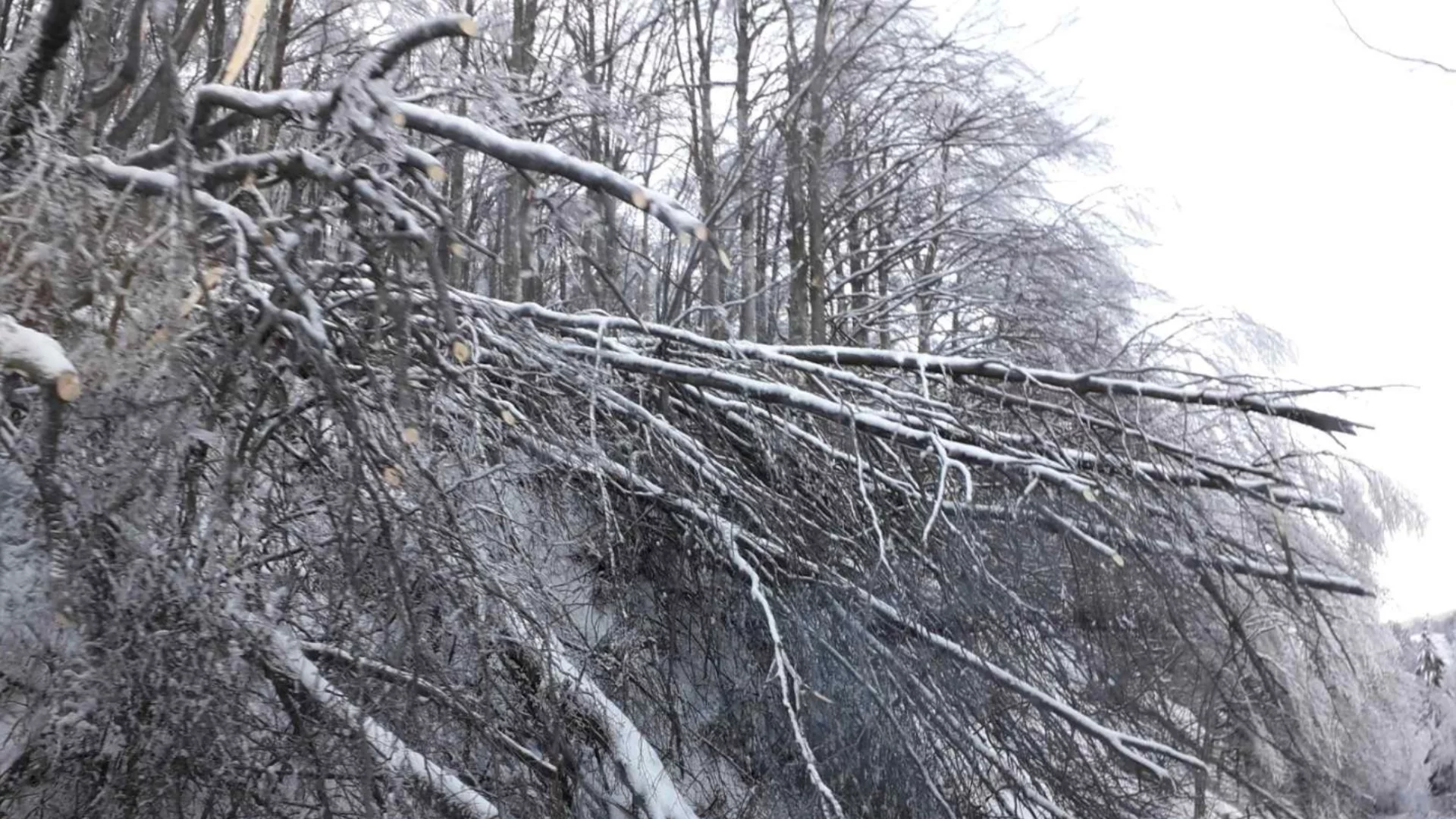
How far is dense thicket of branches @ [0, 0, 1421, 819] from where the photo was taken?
3.10 meters

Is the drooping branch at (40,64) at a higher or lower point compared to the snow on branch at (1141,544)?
higher

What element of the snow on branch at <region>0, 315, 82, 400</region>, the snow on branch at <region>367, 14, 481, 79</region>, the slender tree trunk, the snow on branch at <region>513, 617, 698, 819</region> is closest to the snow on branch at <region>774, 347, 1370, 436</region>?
the snow on branch at <region>513, 617, 698, 819</region>

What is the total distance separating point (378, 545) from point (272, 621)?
496 mm

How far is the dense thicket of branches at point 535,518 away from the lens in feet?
10.2

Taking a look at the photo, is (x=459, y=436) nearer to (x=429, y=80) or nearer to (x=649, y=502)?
(x=649, y=502)

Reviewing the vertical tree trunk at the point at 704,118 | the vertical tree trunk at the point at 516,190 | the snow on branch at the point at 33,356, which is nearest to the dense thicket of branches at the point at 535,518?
the snow on branch at the point at 33,356

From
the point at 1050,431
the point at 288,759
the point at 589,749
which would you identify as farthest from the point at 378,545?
the point at 1050,431

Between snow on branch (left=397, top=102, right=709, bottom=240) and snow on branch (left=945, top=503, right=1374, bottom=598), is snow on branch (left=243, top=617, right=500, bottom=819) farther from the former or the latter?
snow on branch (left=945, top=503, right=1374, bottom=598)

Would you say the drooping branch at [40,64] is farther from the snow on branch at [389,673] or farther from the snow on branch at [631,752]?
the snow on branch at [631,752]

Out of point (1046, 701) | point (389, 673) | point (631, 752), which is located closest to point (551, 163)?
point (389, 673)

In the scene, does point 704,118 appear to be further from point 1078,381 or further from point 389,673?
point 389,673

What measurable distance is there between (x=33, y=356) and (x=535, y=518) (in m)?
2.74

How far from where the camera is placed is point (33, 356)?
241cm

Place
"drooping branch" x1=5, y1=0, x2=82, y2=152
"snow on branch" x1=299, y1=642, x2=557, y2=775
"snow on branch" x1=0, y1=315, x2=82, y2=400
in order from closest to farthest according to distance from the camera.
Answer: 1. "snow on branch" x1=0, y1=315, x2=82, y2=400
2. "drooping branch" x1=5, y1=0, x2=82, y2=152
3. "snow on branch" x1=299, y1=642, x2=557, y2=775
